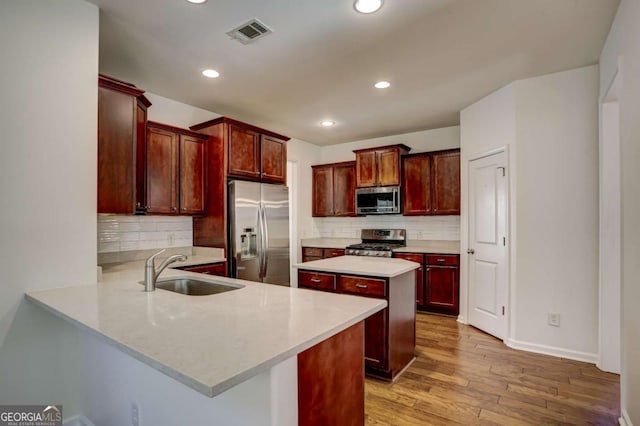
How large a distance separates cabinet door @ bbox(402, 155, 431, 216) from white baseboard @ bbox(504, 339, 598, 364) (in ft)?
6.77

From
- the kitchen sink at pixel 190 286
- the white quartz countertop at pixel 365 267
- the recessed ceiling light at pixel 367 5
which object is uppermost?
the recessed ceiling light at pixel 367 5

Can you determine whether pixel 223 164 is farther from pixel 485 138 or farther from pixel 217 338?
pixel 485 138

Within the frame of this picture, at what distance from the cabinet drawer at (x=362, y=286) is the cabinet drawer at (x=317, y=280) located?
0.08 metres

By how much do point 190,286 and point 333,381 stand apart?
1317 mm

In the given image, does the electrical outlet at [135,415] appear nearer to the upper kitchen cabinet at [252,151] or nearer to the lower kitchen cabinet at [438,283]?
the upper kitchen cabinet at [252,151]

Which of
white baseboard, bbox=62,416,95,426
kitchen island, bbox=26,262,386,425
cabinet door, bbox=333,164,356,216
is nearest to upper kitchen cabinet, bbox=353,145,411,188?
cabinet door, bbox=333,164,356,216

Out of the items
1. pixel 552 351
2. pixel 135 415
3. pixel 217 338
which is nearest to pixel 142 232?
pixel 135 415

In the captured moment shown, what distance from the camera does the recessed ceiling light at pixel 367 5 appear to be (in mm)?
2041

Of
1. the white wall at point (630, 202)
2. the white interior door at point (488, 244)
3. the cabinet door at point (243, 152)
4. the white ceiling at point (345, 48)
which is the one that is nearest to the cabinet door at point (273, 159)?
the cabinet door at point (243, 152)

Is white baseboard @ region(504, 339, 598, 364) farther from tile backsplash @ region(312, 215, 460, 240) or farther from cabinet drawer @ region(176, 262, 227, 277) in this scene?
cabinet drawer @ region(176, 262, 227, 277)

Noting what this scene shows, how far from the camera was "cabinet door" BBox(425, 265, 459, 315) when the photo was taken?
4.26 metres

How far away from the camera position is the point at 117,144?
8.10 feet

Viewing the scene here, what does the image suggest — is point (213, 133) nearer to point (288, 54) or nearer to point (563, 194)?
point (288, 54)

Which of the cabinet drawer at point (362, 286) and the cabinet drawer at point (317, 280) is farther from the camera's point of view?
the cabinet drawer at point (317, 280)
